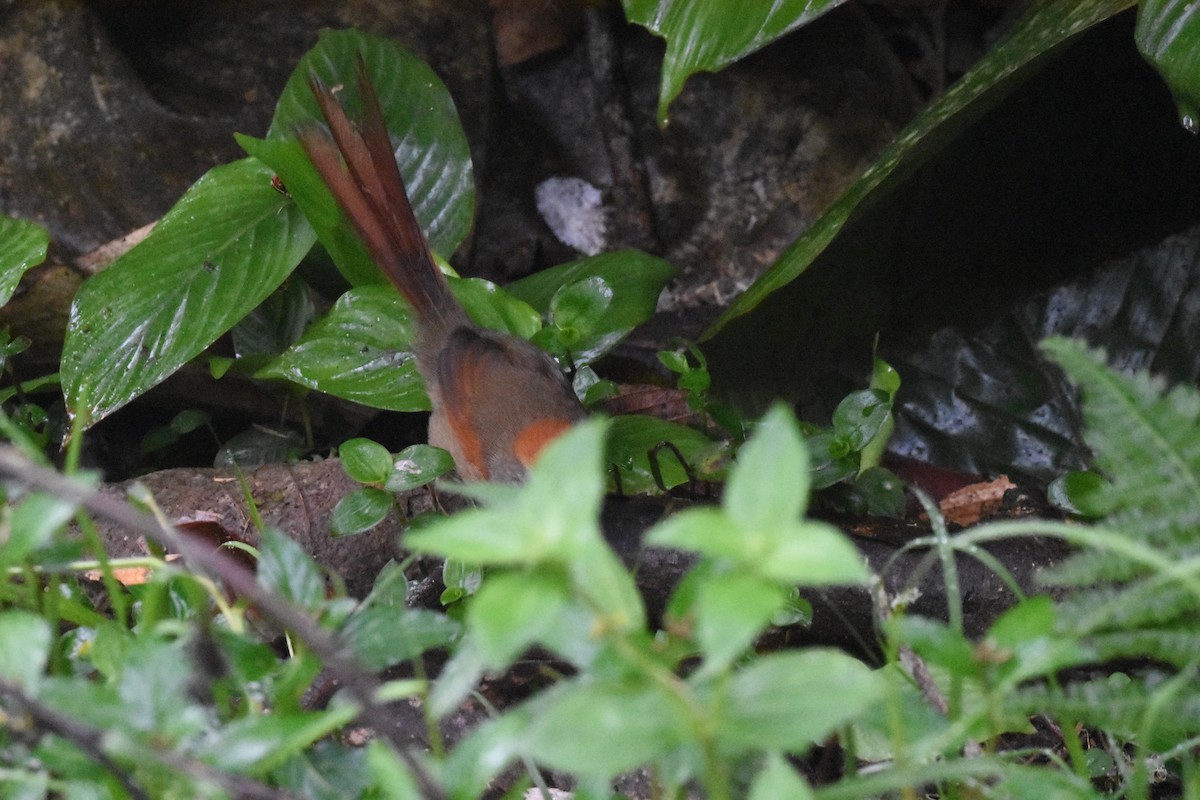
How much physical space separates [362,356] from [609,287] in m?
0.58

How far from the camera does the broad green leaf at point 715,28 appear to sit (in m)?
2.22

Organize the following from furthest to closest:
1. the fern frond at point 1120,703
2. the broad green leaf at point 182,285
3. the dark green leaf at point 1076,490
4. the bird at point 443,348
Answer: the bird at point 443,348 → the broad green leaf at point 182,285 → the dark green leaf at point 1076,490 → the fern frond at point 1120,703

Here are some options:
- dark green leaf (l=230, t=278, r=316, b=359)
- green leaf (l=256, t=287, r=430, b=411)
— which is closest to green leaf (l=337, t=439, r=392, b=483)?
green leaf (l=256, t=287, r=430, b=411)

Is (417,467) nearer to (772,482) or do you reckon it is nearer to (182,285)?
(182,285)

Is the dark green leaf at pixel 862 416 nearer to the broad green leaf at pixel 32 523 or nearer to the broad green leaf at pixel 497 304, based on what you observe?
the broad green leaf at pixel 497 304

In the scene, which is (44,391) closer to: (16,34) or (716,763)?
(16,34)

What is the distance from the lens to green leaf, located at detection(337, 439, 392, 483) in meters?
2.03

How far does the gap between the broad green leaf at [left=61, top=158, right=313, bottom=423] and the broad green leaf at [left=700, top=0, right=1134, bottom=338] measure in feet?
3.71

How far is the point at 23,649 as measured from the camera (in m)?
0.81

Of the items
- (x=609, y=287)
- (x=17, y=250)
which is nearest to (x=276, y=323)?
(x=17, y=250)

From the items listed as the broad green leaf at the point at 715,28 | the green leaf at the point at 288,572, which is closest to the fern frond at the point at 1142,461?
the green leaf at the point at 288,572

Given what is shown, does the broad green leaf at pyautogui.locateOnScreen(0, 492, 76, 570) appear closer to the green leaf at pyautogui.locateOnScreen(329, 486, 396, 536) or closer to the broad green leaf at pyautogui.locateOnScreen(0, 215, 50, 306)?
the green leaf at pyautogui.locateOnScreen(329, 486, 396, 536)

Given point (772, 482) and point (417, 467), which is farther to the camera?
point (417, 467)

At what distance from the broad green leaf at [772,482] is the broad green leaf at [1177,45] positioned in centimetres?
142
